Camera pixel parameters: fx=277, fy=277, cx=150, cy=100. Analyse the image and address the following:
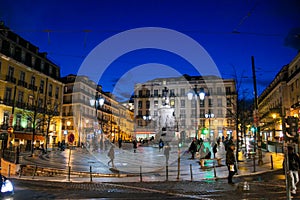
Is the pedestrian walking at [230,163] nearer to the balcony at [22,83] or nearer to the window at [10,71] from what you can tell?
the window at [10,71]

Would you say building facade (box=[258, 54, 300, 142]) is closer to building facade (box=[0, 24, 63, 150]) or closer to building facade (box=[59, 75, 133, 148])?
building facade (box=[0, 24, 63, 150])

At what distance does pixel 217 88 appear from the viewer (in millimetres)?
86625

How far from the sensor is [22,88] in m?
44.9

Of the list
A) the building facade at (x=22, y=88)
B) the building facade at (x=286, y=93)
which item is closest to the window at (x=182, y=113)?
the building facade at (x=286, y=93)

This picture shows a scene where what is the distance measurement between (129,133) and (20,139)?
62271 mm

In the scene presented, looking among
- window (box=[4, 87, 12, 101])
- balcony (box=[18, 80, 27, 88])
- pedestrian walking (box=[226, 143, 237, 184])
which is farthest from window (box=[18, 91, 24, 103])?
pedestrian walking (box=[226, 143, 237, 184])

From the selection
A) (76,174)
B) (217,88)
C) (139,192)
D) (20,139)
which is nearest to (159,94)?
(217,88)

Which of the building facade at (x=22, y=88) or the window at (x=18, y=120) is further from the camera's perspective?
the window at (x=18, y=120)

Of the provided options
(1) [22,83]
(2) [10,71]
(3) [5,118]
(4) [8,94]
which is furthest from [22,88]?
(3) [5,118]

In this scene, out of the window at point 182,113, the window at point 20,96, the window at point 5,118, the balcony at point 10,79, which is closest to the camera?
the window at point 5,118

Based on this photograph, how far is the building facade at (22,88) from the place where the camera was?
1576 inches

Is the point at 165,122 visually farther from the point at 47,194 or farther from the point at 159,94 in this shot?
the point at 159,94

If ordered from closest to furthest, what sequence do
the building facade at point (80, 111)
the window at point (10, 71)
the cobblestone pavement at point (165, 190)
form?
the cobblestone pavement at point (165, 190)
the window at point (10, 71)
the building facade at point (80, 111)

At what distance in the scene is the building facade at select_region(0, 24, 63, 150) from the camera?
4003 centimetres
